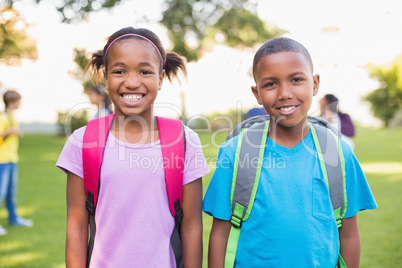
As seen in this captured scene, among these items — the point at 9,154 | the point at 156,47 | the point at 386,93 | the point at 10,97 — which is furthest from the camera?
the point at 386,93

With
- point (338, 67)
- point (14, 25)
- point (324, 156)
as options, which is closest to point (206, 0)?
point (14, 25)

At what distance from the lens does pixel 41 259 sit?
156 inches

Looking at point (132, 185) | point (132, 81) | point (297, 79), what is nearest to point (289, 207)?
point (297, 79)

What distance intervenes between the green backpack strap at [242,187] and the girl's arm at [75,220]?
678mm

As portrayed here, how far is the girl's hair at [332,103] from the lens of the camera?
15.2 feet

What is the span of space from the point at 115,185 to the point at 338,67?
23.9 meters

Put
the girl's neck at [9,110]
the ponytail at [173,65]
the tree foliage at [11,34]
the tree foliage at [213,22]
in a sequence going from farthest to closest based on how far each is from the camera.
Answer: the tree foliage at [213,22] < the tree foliage at [11,34] < the girl's neck at [9,110] < the ponytail at [173,65]

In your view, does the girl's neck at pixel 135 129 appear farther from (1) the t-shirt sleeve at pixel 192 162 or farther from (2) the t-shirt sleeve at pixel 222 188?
(2) the t-shirt sleeve at pixel 222 188

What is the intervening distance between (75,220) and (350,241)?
127cm

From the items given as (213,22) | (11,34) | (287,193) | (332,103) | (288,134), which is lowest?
(287,193)

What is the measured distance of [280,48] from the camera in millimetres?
1761

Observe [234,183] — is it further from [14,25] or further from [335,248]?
[14,25]

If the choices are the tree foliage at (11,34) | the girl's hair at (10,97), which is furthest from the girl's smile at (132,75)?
the tree foliage at (11,34)

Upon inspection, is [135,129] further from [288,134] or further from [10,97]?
[10,97]
